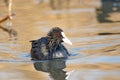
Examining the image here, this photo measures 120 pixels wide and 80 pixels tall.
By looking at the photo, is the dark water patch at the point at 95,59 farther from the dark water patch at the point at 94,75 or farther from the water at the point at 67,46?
the dark water patch at the point at 94,75

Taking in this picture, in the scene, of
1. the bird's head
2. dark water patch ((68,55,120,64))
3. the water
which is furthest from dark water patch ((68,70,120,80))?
the bird's head

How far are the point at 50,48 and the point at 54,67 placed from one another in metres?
0.91

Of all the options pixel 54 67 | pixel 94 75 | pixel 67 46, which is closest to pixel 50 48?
pixel 54 67

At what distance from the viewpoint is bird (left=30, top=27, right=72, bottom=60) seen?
10773mm

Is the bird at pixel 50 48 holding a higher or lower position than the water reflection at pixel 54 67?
higher

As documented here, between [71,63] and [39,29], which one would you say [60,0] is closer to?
[39,29]

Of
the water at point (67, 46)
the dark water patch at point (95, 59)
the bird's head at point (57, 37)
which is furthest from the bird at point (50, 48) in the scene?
the dark water patch at point (95, 59)

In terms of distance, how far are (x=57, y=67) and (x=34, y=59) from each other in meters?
Answer: 1.01

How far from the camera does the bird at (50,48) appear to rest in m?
10.8

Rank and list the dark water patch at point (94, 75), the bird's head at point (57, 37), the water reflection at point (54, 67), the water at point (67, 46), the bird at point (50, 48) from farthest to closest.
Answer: the bird's head at point (57, 37) < the bird at point (50, 48) < the water at point (67, 46) < the water reflection at point (54, 67) < the dark water patch at point (94, 75)

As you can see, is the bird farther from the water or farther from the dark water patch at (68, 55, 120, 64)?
the dark water patch at (68, 55, 120, 64)

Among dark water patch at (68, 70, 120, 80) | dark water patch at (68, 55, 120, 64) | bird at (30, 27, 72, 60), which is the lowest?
dark water patch at (68, 55, 120, 64)

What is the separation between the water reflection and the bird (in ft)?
0.54

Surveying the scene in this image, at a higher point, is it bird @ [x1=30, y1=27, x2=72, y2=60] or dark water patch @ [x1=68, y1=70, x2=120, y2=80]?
bird @ [x1=30, y1=27, x2=72, y2=60]
